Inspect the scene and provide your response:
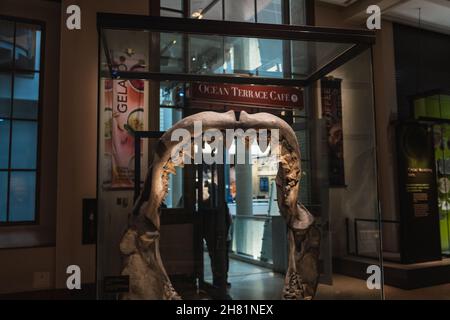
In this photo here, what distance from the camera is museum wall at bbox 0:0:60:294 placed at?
3898 millimetres

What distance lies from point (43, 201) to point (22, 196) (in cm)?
21

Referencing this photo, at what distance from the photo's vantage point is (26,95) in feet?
14.2

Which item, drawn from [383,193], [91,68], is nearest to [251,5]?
[91,68]

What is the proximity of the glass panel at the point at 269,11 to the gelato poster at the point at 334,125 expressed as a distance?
5.19 feet

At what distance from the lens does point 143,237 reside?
1939 mm

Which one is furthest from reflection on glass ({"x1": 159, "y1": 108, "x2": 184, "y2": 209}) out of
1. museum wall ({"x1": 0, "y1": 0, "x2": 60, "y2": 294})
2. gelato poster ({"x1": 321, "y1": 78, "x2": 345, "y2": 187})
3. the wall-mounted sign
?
the wall-mounted sign

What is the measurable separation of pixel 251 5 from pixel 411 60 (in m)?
2.94

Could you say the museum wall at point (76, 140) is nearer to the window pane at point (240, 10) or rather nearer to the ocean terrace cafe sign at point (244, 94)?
the window pane at point (240, 10)

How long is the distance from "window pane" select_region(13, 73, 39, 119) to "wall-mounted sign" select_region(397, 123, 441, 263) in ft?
14.4

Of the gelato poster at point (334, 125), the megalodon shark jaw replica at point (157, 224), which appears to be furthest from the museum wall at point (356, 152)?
the megalodon shark jaw replica at point (157, 224)

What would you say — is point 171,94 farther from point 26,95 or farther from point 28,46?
point 28,46

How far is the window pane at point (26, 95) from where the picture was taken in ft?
14.1

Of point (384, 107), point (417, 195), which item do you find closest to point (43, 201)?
point (417, 195)
